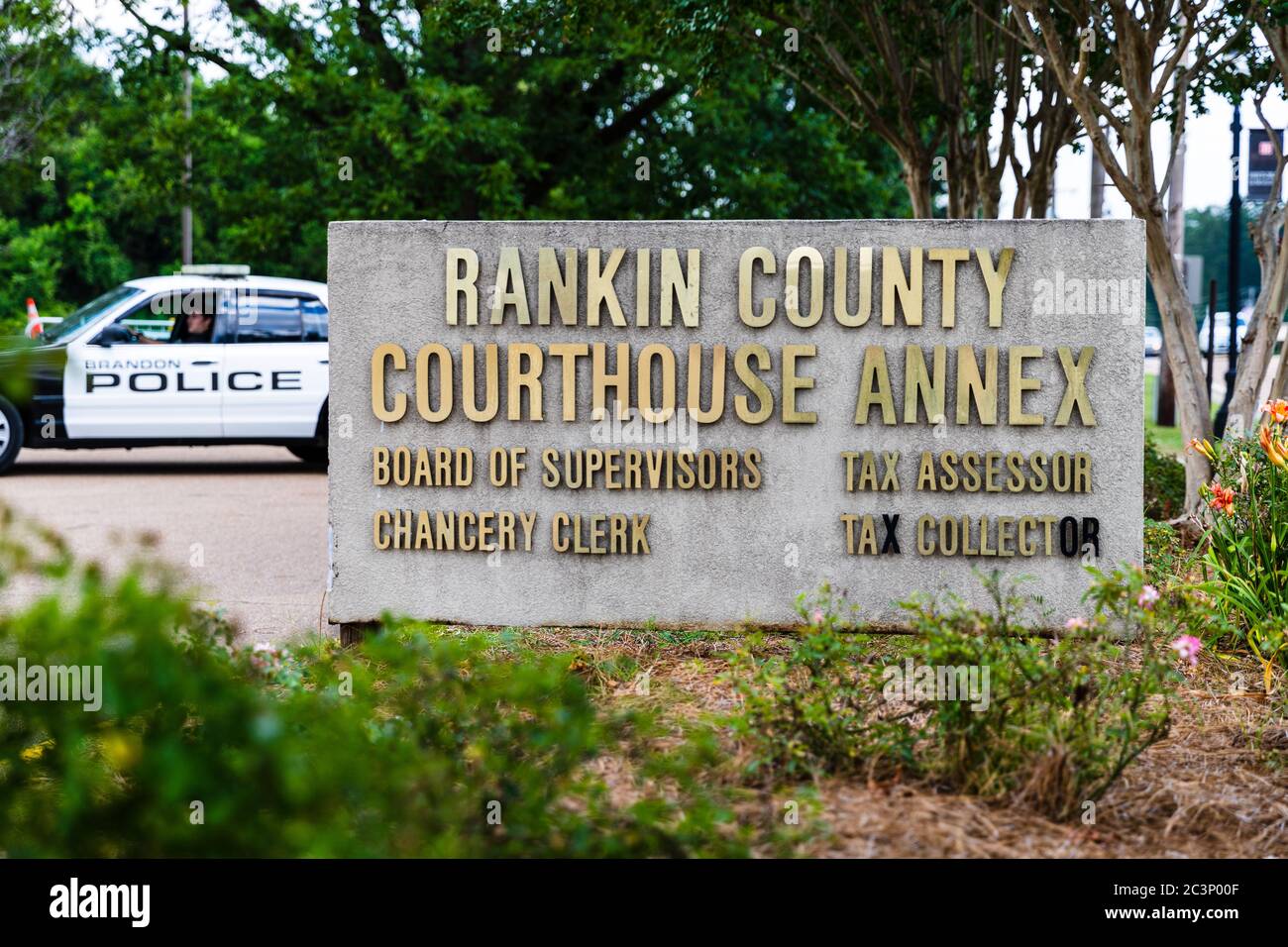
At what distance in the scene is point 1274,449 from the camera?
613 cm

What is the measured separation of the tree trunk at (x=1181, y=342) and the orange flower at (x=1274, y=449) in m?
2.94

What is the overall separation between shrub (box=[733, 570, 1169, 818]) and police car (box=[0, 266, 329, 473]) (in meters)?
10.3

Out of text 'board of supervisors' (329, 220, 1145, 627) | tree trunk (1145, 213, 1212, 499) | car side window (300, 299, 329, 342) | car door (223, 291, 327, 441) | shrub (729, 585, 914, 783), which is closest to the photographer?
shrub (729, 585, 914, 783)

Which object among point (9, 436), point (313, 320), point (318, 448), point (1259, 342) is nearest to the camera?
point (1259, 342)

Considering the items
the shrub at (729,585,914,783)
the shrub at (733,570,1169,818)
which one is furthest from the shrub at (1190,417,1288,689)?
the shrub at (729,585,914,783)

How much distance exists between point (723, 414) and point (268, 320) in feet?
29.1

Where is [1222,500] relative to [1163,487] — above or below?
above

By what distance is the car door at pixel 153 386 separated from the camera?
13.7m

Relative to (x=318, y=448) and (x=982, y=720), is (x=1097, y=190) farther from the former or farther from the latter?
(x=982, y=720)

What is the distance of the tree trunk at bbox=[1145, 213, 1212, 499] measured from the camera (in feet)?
30.2

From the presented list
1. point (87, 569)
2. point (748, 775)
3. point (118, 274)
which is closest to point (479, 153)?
point (748, 775)

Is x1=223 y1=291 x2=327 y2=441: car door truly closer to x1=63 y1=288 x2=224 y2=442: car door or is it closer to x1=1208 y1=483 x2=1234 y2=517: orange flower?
x1=63 y1=288 x2=224 y2=442: car door

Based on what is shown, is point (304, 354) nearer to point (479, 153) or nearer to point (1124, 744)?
point (479, 153)

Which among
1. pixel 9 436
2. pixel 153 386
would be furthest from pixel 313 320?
pixel 9 436
